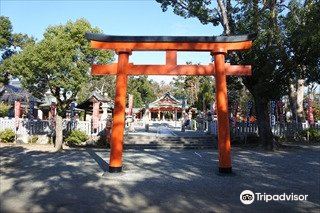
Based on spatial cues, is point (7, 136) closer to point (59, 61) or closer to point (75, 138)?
point (75, 138)

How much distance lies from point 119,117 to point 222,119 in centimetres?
321

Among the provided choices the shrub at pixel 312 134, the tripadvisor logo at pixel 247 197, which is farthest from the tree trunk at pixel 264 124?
the tripadvisor logo at pixel 247 197

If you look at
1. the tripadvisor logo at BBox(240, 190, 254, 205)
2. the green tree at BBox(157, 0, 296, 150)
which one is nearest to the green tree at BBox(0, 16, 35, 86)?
the green tree at BBox(157, 0, 296, 150)

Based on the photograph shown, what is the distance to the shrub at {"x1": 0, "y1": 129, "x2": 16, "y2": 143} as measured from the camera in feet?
66.4

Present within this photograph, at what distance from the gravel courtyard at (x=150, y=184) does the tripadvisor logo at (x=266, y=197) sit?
163mm

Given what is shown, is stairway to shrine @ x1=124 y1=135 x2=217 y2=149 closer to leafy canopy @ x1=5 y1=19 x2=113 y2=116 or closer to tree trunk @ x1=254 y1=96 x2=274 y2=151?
tree trunk @ x1=254 y1=96 x2=274 y2=151

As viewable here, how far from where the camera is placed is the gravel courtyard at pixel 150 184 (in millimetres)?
6797

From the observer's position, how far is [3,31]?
3172 centimetres

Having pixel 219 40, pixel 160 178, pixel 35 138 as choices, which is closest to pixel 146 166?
pixel 160 178

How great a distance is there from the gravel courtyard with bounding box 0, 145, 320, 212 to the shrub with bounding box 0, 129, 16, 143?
716cm

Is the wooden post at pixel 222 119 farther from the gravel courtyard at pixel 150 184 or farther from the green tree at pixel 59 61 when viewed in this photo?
the green tree at pixel 59 61

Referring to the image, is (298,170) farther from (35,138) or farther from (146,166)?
(35,138)

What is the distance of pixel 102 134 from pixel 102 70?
968 cm

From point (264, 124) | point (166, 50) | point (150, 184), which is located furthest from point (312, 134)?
point (150, 184)
